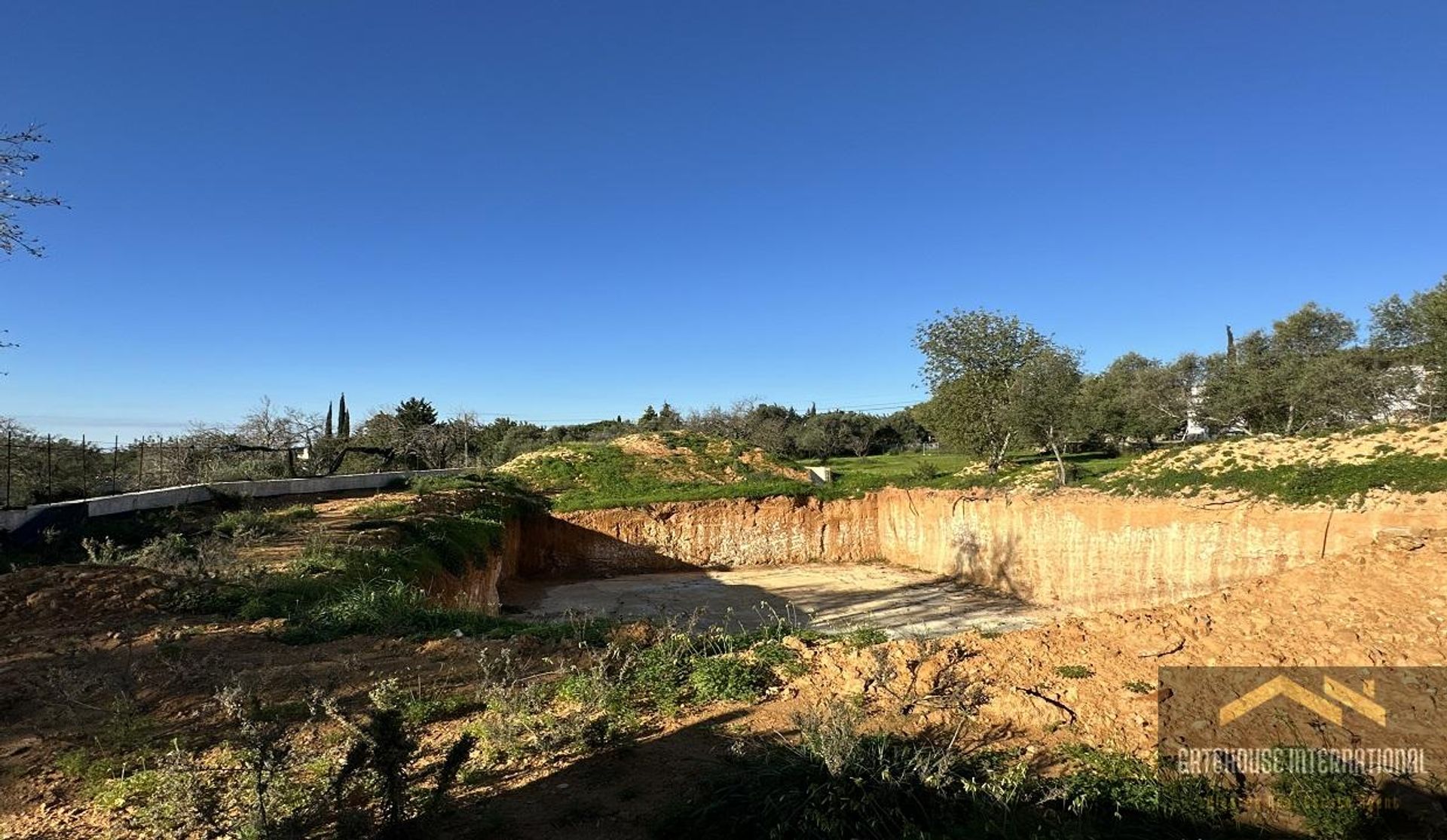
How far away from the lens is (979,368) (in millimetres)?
27984

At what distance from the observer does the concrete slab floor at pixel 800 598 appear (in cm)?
1756

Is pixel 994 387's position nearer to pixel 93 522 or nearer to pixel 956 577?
pixel 956 577

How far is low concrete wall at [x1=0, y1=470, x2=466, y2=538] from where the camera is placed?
1212 centimetres

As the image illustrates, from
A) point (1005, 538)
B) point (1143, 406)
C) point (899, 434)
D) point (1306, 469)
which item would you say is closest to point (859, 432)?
point (899, 434)

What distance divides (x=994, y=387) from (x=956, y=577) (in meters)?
8.96

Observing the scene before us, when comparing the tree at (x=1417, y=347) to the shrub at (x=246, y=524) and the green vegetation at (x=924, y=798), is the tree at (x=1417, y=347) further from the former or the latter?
the shrub at (x=246, y=524)

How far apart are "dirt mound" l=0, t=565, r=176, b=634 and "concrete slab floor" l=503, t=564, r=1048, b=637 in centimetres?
879

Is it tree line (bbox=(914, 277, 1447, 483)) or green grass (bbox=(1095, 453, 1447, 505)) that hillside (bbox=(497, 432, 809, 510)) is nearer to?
tree line (bbox=(914, 277, 1447, 483))

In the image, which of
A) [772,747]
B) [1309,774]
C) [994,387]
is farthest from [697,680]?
[994,387]

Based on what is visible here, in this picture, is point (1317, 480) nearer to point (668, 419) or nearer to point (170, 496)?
point (170, 496)

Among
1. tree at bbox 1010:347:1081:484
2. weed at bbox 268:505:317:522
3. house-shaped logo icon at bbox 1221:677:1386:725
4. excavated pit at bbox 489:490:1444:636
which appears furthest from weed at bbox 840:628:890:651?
tree at bbox 1010:347:1081:484

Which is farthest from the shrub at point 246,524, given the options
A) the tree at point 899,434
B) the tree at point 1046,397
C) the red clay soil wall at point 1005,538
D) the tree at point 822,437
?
the tree at point 899,434

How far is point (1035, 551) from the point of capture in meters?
19.8

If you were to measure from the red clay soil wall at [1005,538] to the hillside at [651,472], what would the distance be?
2.71 feet
